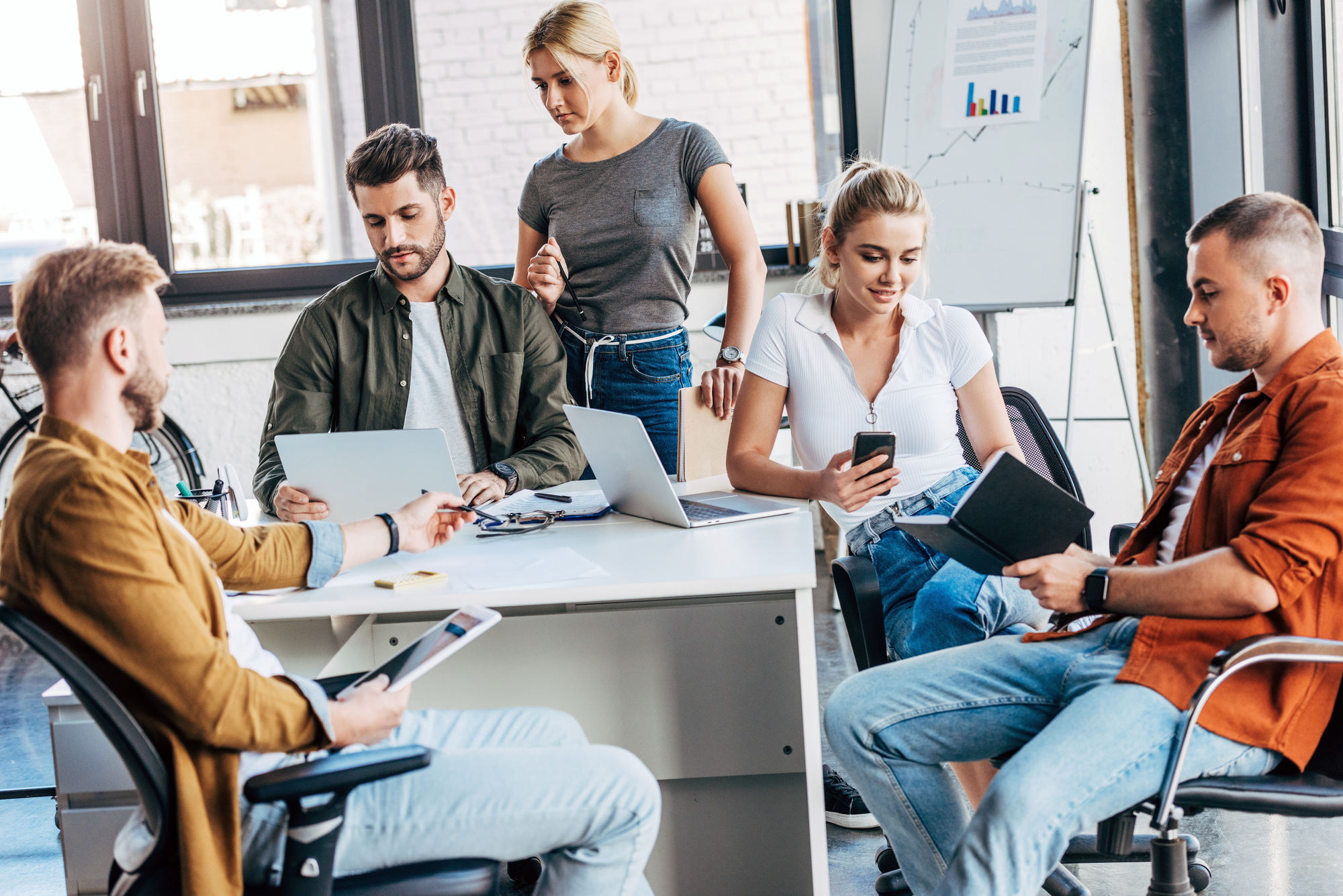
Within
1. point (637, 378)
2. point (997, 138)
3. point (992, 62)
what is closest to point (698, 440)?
point (637, 378)

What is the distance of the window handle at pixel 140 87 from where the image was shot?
14.9 feet

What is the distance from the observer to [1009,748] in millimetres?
1580

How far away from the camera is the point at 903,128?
13.4ft

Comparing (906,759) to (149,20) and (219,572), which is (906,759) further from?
(149,20)

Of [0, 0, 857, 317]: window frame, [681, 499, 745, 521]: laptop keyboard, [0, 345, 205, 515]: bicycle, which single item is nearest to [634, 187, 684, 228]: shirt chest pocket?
[681, 499, 745, 521]: laptop keyboard

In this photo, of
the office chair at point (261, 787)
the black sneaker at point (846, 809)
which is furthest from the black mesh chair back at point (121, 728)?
the black sneaker at point (846, 809)

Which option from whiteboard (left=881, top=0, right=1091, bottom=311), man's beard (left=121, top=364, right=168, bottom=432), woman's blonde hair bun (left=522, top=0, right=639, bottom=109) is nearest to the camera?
man's beard (left=121, top=364, right=168, bottom=432)

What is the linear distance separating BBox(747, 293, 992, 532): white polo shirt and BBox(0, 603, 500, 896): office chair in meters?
1.13

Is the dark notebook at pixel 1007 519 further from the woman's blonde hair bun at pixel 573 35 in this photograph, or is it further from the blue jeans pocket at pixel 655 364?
the woman's blonde hair bun at pixel 573 35

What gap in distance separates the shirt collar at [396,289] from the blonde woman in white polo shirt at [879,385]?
25.3 inches

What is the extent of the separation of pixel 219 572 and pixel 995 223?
2997 mm

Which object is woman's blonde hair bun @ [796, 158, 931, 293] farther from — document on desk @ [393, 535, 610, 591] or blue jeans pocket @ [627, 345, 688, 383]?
document on desk @ [393, 535, 610, 591]

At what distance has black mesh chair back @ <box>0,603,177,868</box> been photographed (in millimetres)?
1080

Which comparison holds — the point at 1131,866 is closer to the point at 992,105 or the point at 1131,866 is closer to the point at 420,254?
the point at 420,254
